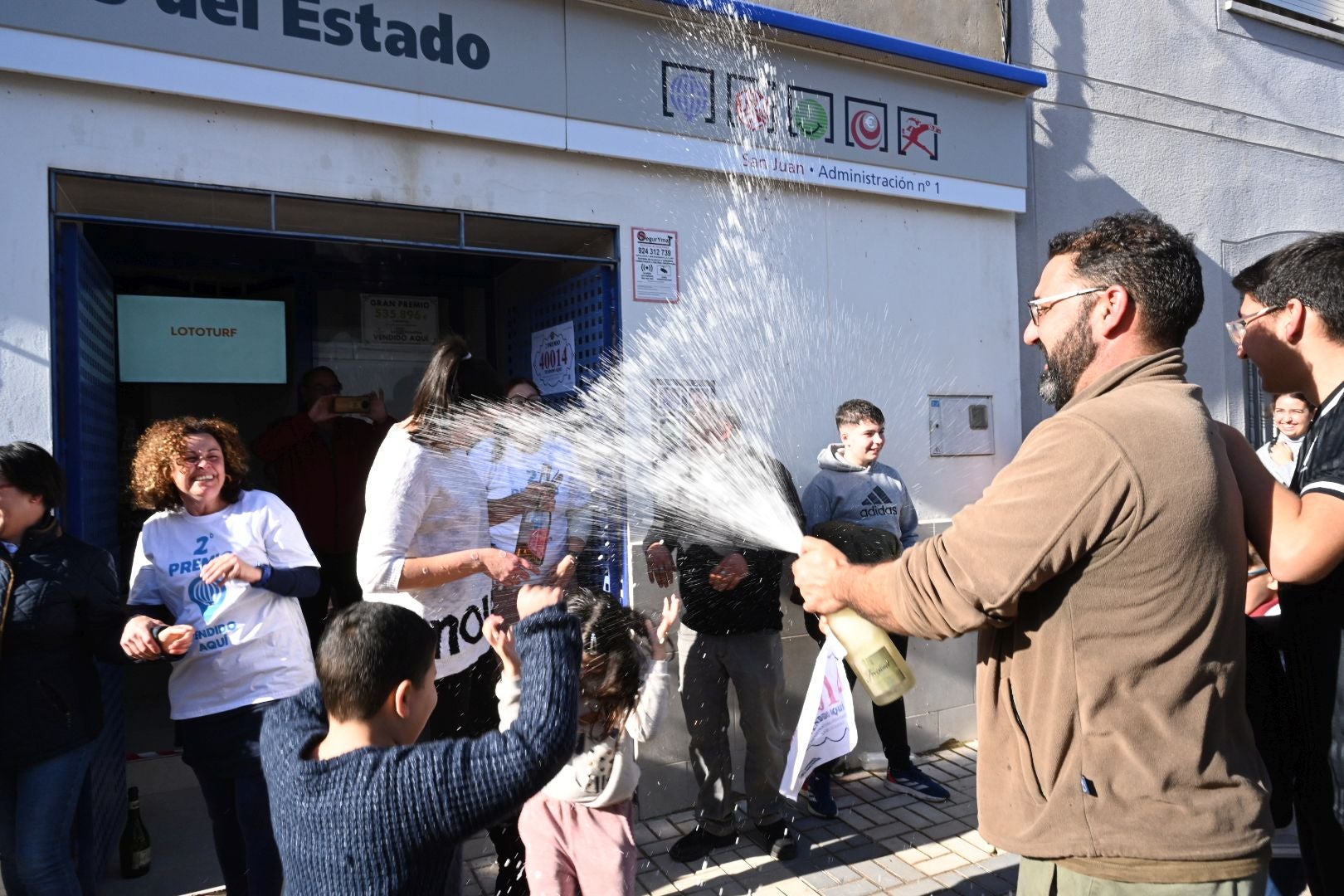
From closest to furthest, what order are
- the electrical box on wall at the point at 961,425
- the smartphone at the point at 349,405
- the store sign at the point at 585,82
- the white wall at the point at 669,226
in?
the white wall at the point at 669,226 < the store sign at the point at 585,82 < the smartphone at the point at 349,405 < the electrical box on wall at the point at 961,425

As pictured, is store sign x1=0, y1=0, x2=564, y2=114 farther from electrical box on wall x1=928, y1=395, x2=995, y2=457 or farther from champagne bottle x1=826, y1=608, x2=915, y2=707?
champagne bottle x1=826, y1=608, x2=915, y2=707

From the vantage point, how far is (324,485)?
5.45 metres

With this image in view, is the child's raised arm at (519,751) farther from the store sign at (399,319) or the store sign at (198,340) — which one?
the store sign at (399,319)

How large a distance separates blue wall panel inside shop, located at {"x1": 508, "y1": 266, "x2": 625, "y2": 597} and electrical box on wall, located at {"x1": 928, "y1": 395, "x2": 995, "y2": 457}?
2216mm

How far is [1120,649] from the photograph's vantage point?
5.71 feet

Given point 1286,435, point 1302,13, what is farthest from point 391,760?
point 1302,13

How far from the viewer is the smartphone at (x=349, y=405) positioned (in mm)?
5602

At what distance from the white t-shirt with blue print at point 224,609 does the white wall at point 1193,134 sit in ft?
16.3

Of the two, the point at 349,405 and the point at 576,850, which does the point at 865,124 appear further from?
the point at 576,850

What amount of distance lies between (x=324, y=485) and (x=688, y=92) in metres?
3.12

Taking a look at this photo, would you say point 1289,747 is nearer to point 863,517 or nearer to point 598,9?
point 863,517

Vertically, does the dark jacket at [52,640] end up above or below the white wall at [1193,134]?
below

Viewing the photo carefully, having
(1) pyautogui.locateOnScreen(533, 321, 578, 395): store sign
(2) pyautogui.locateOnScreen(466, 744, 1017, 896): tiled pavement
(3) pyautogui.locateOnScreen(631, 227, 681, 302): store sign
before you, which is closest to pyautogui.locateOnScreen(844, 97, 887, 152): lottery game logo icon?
(3) pyautogui.locateOnScreen(631, 227, 681, 302): store sign

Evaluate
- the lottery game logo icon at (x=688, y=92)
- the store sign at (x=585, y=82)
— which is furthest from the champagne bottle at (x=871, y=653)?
the lottery game logo icon at (x=688, y=92)
